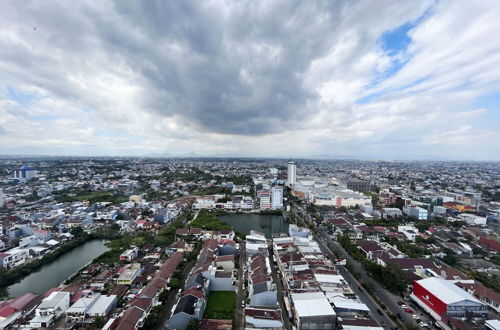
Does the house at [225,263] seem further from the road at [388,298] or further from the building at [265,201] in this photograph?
the building at [265,201]

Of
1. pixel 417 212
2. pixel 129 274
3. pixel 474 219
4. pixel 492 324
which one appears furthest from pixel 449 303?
pixel 474 219

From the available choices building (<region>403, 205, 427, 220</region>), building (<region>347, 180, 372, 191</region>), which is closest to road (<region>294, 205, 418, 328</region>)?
building (<region>403, 205, 427, 220</region>)

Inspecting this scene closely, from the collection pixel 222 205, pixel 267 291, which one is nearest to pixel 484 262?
pixel 267 291

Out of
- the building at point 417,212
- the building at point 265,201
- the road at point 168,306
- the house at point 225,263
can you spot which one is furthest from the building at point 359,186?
the road at point 168,306

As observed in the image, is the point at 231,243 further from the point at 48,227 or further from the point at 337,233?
the point at 48,227

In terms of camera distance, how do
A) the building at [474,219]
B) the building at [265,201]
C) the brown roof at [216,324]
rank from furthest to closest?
the building at [265,201], the building at [474,219], the brown roof at [216,324]
